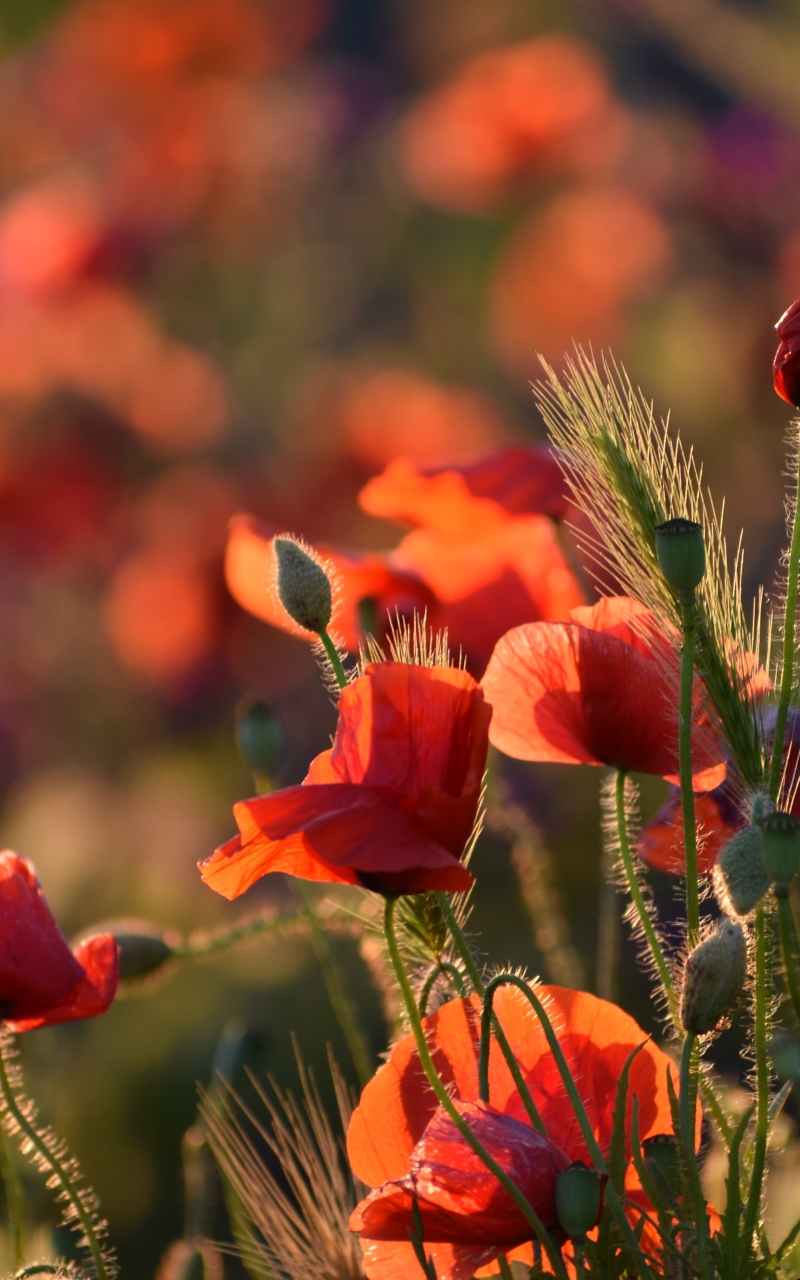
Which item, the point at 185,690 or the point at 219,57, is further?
the point at 219,57

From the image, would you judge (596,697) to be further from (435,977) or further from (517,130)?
(517,130)

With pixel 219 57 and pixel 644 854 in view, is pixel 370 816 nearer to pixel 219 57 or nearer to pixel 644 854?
pixel 644 854

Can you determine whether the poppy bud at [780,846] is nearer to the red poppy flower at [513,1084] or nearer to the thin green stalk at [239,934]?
the red poppy flower at [513,1084]

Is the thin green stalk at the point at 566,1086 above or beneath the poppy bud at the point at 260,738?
beneath

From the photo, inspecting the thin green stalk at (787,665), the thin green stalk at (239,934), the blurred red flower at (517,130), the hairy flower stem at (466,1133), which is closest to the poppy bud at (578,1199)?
the hairy flower stem at (466,1133)

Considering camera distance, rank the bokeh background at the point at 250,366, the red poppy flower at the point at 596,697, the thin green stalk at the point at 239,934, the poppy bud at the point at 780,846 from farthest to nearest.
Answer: the bokeh background at the point at 250,366
the thin green stalk at the point at 239,934
the red poppy flower at the point at 596,697
the poppy bud at the point at 780,846

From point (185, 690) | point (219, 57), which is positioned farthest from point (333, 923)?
point (219, 57)

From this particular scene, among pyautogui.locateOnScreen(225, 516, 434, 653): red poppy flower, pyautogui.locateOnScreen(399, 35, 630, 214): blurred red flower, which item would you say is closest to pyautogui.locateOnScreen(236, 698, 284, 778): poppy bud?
pyautogui.locateOnScreen(225, 516, 434, 653): red poppy flower
